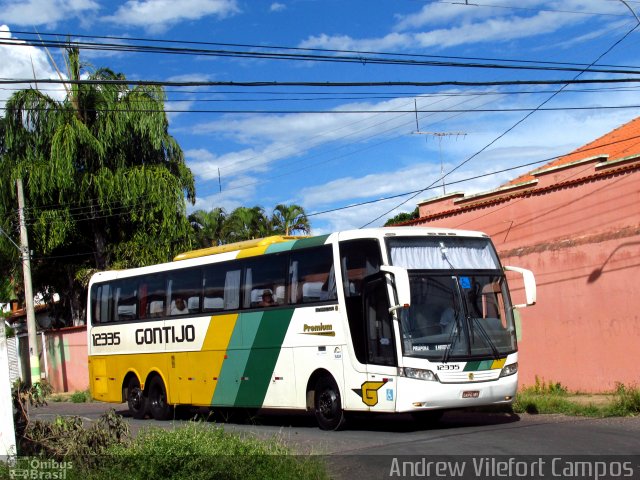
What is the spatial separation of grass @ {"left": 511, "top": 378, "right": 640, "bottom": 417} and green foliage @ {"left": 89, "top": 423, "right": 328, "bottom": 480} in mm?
6803

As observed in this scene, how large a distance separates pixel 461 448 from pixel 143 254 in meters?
23.0

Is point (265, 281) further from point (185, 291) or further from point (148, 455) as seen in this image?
point (148, 455)

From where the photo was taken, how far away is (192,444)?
28.3 ft

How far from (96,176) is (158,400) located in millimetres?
14810

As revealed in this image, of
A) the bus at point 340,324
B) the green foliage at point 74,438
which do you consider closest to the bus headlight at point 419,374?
the bus at point 340,324

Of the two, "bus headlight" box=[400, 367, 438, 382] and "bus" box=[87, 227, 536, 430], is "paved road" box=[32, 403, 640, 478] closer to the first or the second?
"bus" box=[87, 227, 536, 430]

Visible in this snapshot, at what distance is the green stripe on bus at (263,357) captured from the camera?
49.7ft

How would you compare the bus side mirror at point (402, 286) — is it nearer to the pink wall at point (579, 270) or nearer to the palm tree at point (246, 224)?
the pink wall at point (579, 270)

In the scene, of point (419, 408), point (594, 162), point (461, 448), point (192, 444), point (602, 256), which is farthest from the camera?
point (594, 162)

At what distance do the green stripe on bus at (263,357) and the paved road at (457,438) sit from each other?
61 centimetres

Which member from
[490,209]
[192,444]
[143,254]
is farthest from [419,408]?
[143,254]

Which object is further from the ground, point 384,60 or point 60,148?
point 60,148

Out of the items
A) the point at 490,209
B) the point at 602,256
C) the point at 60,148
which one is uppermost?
the point at 60,148

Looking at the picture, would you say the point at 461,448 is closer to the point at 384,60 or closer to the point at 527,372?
the point at 384,60
